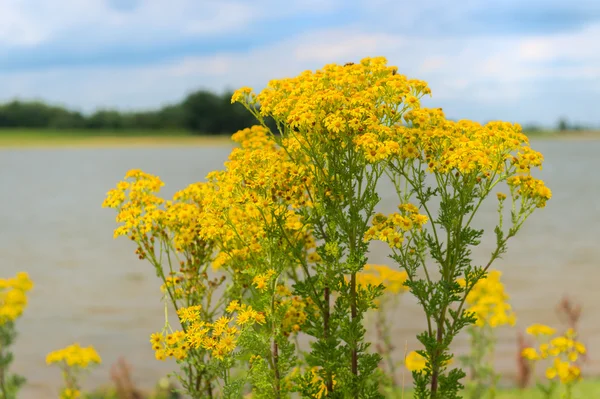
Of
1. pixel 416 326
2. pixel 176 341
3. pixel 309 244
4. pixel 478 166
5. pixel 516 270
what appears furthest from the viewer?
pixel 516 270

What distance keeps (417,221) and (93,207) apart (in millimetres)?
21817

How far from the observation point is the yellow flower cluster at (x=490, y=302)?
5.29 m

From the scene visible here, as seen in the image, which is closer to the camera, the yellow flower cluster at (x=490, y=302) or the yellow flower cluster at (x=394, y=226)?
the yellow flower cluster at (x=394, y=226)

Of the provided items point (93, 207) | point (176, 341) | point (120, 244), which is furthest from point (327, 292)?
point (93, 207)

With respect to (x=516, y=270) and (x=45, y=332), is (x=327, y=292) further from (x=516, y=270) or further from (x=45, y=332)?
(x=516, y=270)

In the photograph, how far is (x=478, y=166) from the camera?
3.30 m

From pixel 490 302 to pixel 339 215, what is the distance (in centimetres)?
266

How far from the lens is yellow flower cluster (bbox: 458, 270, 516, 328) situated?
529 cm

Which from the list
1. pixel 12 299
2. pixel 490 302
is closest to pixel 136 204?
pixel 12 299

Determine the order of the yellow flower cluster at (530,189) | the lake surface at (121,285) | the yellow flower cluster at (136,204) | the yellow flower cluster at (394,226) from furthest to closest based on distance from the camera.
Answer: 1. the lake surface at (121,285)
2. the yellow flower cluster at (136,204)
3. the yellow flower cluster at (530,189)
4. the yellow flower cluster at (394,226)

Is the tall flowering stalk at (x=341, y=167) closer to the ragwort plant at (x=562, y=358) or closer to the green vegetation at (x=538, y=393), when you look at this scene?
the ragwort plant at (x=562, y=358)

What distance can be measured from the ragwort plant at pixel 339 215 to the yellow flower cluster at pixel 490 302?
6.13 feet

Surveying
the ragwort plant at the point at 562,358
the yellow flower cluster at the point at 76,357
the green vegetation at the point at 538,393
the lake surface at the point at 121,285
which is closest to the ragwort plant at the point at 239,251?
the lake surface at the point at 121,285

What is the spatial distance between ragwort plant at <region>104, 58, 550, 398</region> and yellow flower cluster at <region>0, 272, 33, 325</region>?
7.15ft
